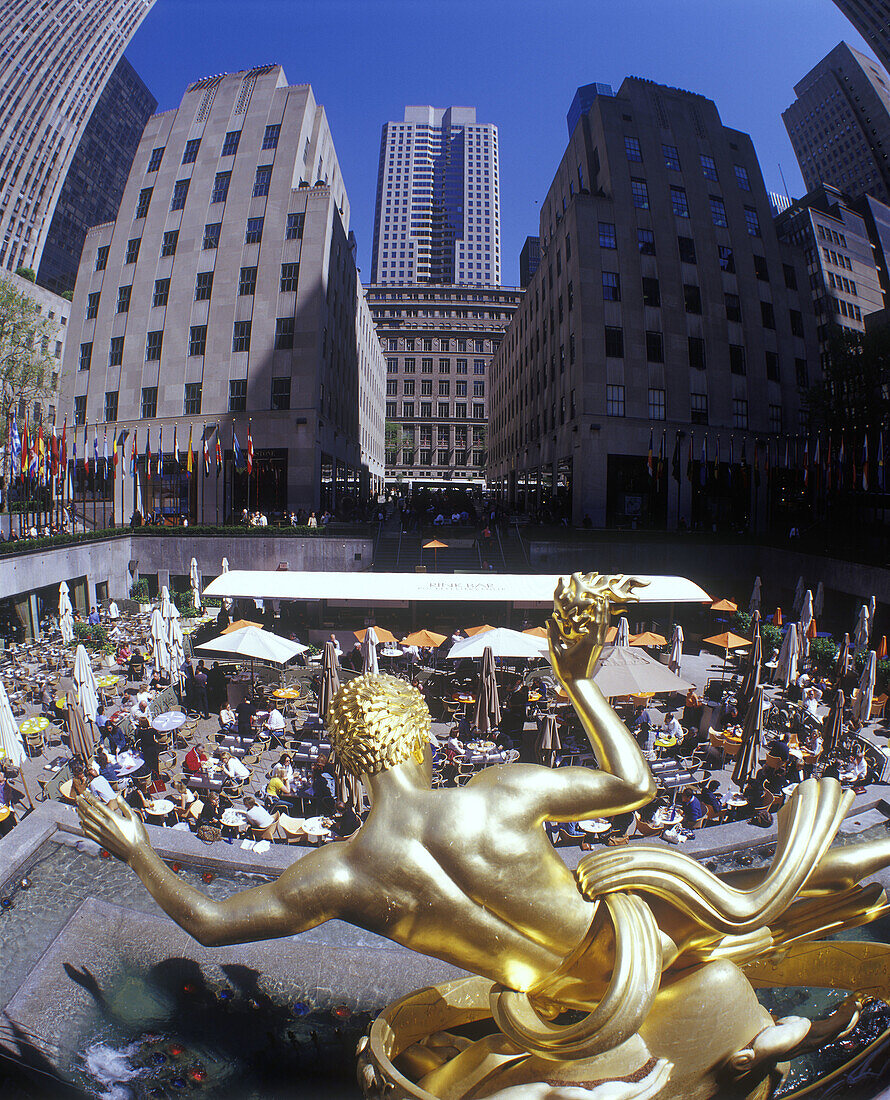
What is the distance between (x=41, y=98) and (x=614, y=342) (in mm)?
92610

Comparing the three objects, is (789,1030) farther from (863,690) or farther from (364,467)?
(364,467)

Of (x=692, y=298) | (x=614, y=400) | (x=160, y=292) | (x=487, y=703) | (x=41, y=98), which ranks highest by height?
(x=41, y=98)

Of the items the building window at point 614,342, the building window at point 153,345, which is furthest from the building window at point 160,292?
the building window at point 614,342

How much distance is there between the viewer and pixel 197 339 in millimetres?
37969

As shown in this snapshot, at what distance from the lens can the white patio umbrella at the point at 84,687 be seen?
1173 centimetres

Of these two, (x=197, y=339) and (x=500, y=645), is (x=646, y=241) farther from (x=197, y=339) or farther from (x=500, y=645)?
(x=500, y=645)

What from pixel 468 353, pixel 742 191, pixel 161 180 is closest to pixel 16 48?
pixel 161 180

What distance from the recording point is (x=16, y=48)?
7662 cm

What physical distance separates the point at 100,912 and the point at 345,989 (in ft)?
9.34

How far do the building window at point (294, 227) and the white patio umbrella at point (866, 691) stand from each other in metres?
37.9

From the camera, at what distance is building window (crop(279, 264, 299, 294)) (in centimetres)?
3694

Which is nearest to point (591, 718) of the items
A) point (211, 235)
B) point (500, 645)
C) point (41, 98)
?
point (500, 645)

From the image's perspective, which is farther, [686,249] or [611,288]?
[686,249]

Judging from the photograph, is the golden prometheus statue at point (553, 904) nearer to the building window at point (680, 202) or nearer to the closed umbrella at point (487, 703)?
the closed umbrella at point (487, 703)
